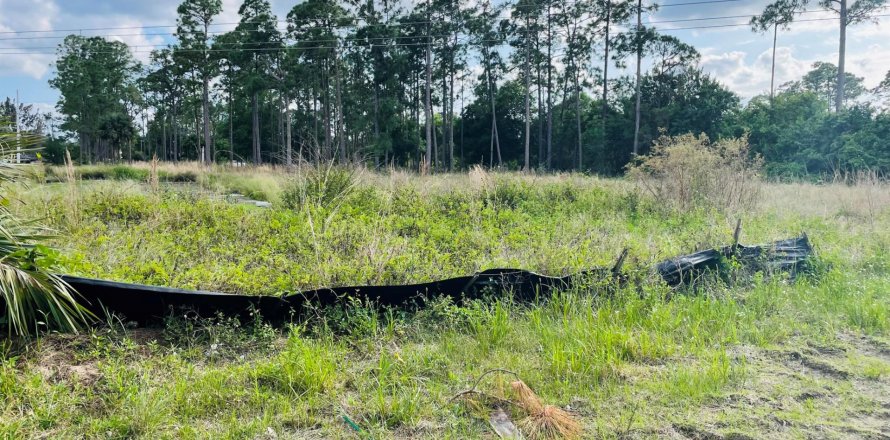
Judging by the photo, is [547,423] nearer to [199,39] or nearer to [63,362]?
[63,362]

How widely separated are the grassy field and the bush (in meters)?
Answer: 3.24

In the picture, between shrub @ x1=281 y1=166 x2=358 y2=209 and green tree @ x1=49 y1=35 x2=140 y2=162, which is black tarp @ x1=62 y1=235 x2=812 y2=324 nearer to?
shrub @ x1=281 y1=166 x2=358 y2=209

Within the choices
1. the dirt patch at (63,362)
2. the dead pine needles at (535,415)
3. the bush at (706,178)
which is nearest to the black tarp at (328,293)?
the dirt patch at (63,362)

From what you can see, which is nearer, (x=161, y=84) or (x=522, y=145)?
(x=522, y=145)

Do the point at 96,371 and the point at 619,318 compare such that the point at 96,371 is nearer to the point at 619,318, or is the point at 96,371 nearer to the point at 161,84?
the point at 619,318

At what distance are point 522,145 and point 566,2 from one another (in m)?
10.3

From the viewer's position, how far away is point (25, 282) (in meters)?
2.57

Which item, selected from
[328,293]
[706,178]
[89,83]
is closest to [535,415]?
[328,293]

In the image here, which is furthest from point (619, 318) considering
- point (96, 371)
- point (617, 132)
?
point (617, 132)

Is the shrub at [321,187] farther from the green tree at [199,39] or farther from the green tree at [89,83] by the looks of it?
the green tree at [89,83]

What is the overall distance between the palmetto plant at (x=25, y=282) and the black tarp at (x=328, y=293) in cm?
16

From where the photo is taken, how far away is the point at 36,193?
6.57 metres

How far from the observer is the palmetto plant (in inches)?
101

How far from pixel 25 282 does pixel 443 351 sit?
2304mm
